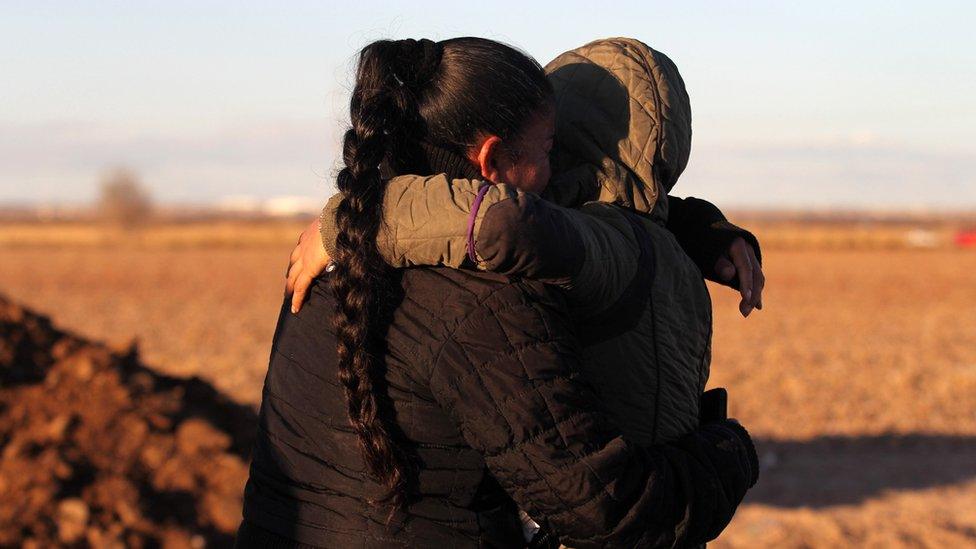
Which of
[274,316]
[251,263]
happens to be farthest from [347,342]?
[251,263]

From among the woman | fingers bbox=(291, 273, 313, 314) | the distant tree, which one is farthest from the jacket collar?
the distant tree

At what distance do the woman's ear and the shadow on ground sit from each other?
628 cm

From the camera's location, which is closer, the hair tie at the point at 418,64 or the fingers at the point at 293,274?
the hair tie at the point at 418,64

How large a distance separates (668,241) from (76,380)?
16.7 feet

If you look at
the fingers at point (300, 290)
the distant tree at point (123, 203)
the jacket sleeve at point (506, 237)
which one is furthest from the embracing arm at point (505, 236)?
the distant tree at point (123, 203)

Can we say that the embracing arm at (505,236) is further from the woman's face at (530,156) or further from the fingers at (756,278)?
the fingers at (756,278)

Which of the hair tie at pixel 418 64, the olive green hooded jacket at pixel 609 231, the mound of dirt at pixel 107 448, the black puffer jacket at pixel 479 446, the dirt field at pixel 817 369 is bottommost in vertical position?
the dirt field at pixel 817 369

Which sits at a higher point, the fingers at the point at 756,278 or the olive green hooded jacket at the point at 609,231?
the olive green hooded jacket at the point at 609,231

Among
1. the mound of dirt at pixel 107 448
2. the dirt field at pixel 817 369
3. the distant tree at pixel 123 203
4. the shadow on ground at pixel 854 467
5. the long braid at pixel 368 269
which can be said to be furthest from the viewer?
the distant tree at pixel 123 203

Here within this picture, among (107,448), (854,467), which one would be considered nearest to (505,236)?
(107,448)

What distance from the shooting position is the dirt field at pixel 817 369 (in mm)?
6730

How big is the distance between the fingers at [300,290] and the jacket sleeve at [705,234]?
0.84 meters

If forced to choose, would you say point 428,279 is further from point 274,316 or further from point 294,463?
point 274,316

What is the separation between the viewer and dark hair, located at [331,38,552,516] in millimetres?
1749
